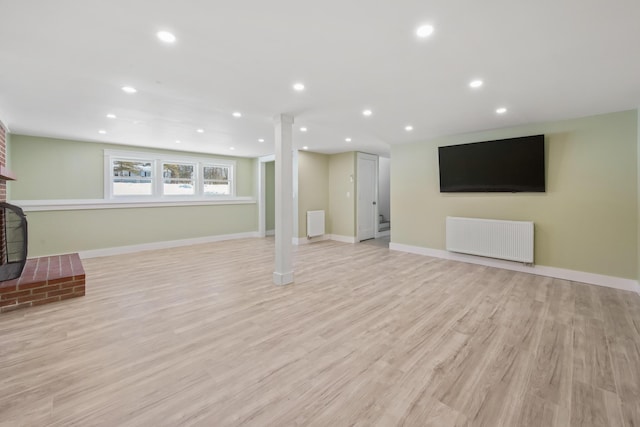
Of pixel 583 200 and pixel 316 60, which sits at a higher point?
pixel 316 60

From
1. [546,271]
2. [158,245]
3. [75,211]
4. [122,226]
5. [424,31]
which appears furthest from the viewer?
[158,245]

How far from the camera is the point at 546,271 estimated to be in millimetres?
4250

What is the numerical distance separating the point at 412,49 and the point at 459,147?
3.28m

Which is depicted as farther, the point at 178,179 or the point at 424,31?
the point at 178,179

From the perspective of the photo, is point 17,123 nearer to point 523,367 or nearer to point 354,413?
point 354,413

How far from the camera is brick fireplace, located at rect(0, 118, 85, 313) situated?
2.92 metres

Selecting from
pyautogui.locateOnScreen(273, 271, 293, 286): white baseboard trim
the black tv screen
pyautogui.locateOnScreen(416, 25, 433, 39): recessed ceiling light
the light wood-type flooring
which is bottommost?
the light wood-type flooring

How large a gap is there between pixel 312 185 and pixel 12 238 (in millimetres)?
5387

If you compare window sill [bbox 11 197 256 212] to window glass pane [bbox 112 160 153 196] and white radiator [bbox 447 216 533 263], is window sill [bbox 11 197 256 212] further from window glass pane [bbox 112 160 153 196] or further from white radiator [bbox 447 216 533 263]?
white radiator [bbox 447 216 533 263]

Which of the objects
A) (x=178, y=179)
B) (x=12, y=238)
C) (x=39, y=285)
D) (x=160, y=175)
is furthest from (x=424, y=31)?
(x=178, y=179)

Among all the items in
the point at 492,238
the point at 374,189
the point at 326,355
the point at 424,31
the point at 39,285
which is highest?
the point at 424,31

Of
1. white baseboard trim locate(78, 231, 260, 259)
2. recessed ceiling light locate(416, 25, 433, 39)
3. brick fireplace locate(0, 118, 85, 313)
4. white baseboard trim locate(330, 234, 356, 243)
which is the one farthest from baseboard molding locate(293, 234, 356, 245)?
recessed ceiling light locate(416, 25, 433, 39)

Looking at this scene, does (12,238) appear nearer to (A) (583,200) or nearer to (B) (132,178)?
(B) (132,178)

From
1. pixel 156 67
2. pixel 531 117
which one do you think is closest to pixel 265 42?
pixel 156 67
